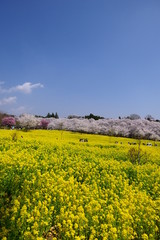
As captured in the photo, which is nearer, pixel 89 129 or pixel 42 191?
pixel 42 191

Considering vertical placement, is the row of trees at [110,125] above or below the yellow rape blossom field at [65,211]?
above

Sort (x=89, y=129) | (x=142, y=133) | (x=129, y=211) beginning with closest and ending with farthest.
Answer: (x=129, y=211) < (x=142, y=133) < (x=89, y=129)

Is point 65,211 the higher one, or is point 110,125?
point 110,125

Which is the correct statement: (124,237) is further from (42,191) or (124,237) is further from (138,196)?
(42,191)

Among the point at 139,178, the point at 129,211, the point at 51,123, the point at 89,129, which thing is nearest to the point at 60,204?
the point at 129,211

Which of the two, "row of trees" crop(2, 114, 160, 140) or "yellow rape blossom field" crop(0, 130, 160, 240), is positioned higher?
"row of trees" crop(2, 114, 160, 140)

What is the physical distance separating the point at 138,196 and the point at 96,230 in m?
2.23

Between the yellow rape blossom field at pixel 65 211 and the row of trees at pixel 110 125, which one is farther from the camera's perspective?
the row of trees at pixel 110 125

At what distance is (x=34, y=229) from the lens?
4465 millimetres

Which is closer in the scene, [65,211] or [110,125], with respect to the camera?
[65,211]

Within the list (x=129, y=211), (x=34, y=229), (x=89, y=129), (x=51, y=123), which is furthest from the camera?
(x=51, y=123)

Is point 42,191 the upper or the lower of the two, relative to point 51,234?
upper

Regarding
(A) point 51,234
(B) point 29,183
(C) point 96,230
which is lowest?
(A) point 51,234

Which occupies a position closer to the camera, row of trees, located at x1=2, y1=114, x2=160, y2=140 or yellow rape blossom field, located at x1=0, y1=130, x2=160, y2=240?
yellow rape blossom field, located at x1=0, y1=130, x2=160, y2=240
